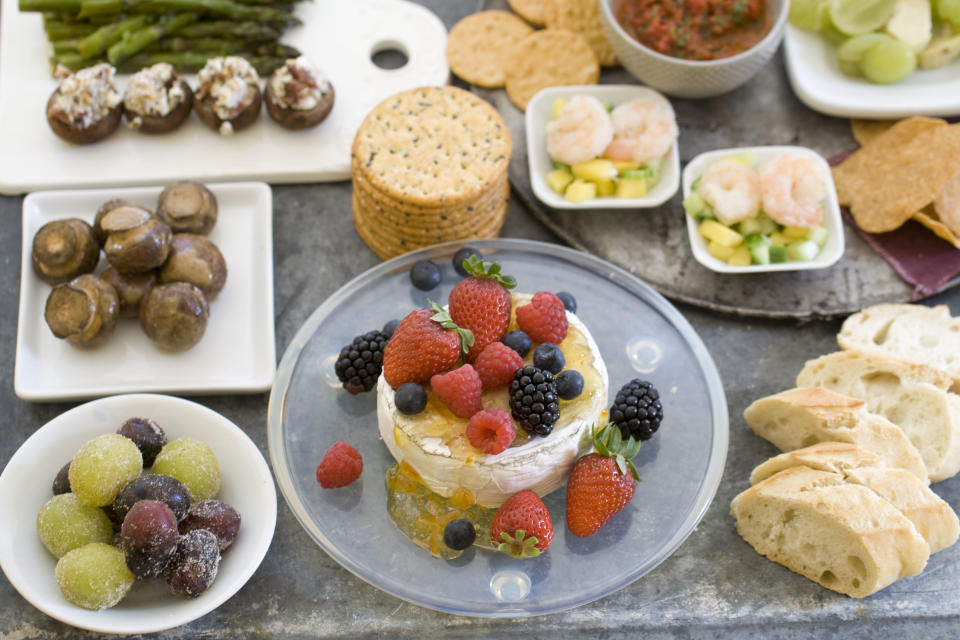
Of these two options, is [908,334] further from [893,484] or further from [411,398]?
[411,398]

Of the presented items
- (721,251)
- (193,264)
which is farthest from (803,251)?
(193,264)

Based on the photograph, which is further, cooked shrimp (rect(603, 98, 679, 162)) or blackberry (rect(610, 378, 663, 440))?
cooked shrimp (rect(603, 98, 679, 162))

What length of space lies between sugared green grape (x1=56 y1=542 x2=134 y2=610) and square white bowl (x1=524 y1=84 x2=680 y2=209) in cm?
143

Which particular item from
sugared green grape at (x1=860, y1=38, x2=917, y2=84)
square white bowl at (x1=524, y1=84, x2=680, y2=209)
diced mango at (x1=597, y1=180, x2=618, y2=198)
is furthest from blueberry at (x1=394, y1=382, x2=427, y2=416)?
sugared green grape at (x1=860, y1=38, x2=917, y2=84)

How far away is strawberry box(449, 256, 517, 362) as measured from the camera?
6.65 ft

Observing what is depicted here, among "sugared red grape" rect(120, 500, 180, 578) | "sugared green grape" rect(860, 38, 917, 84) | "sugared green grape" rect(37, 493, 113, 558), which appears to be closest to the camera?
"sugared red grape" rect(120, 500, 180, 578)

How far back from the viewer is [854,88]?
2.78 meters

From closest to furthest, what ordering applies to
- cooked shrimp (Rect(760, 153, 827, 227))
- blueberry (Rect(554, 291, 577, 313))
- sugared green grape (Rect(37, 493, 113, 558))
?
sugared green grape (Rect(37, 493, 113, 558)) → blueberry (Rect(554, 291, 577, 313)) → cooked shrimp (Rect(760, 153, 827, 227))

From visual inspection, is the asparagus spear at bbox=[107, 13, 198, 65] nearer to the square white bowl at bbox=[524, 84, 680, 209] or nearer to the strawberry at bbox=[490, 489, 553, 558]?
the square white bowl at bbox=[524, 84, 680, 209]

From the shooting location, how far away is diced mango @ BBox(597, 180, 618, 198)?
8.57 feet

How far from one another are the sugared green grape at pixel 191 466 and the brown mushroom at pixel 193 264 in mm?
493

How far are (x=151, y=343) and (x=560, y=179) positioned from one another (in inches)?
47.4

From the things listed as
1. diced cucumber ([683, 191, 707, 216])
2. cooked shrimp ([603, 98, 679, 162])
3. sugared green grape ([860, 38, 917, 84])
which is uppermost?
sugared green grape ([860, 38, 917, 84])

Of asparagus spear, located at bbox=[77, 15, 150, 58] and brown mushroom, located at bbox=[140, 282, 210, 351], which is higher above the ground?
asparagus spear, located at bbox=[77, 15, 150, 58]
